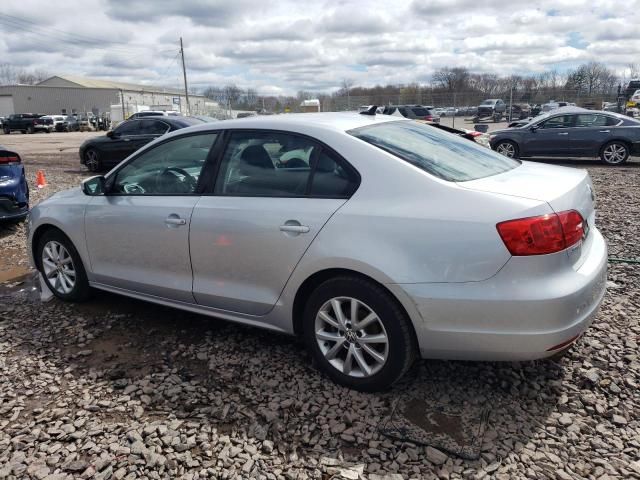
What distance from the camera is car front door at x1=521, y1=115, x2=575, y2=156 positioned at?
46.3ft

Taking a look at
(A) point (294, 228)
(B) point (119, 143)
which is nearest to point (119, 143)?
(B) point (119, 143)

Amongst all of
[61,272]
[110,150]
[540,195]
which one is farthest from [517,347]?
[110,150]

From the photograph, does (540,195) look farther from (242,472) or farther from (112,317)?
(112,317)

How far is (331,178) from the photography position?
319 cm

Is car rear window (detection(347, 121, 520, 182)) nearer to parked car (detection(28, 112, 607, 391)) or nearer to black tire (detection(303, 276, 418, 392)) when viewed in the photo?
parked car (detection(28, 112, 607, 391))

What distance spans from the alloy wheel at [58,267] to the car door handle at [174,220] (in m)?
1.34

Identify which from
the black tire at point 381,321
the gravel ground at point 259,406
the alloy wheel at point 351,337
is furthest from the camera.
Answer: the alloy wheel at point 351,337

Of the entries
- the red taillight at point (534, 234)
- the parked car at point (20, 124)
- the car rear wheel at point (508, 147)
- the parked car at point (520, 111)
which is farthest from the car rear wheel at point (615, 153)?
the parked car at point (20, 124)

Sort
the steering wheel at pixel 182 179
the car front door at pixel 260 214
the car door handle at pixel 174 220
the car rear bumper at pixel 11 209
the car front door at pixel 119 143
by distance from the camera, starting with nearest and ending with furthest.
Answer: the car front door at pixel 260 214 < the car door handle at pixel 174 220 < the steering wheel at pixel 182 179 < the car rear bumper at pixel 11 209 < the car front door at pixel 119 143

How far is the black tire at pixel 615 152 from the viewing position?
13.6 metres

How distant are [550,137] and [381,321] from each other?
13.0 metres

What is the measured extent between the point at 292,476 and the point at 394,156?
1.77 metres

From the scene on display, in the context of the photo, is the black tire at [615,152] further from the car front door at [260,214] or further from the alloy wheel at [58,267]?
the alloy wheel at [58,267]

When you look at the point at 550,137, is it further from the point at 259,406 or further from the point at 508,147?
the point at 259,406
